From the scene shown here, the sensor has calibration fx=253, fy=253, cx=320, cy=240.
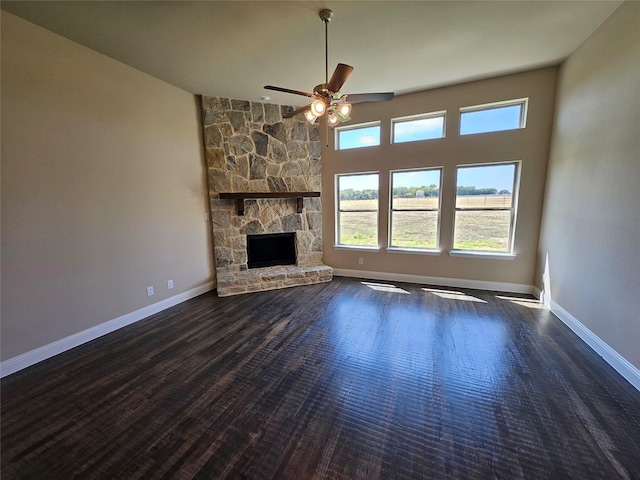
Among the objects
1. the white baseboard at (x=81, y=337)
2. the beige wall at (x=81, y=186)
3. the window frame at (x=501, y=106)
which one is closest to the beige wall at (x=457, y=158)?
the window frame at (x=501, y=106)

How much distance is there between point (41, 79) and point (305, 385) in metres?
3.69

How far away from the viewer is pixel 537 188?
364 centimetres

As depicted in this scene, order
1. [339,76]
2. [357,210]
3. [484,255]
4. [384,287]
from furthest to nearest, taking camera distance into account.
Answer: [357,210]
[384,287]
[484,255]
[339,76]

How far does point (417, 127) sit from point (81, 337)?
5312 millimetres

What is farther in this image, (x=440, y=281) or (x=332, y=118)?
(x=440, y=281)

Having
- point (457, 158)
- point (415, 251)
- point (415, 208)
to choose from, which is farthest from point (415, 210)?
point (457, 158)

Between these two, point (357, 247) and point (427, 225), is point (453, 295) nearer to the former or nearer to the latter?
point (427, 225)

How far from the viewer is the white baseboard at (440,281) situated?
12.9 ft

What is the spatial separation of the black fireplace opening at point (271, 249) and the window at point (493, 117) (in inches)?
133

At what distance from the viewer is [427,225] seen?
436 centimetres

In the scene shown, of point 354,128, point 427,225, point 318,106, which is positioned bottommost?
point 427,225

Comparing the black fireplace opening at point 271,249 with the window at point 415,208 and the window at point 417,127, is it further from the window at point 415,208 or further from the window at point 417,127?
the window at point 417,127

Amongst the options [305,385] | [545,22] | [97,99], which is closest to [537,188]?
[545,22]

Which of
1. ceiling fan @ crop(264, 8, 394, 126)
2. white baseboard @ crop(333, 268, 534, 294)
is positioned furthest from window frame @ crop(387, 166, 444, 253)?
ceiling fan @ crop(264, 8, 394, 126)
